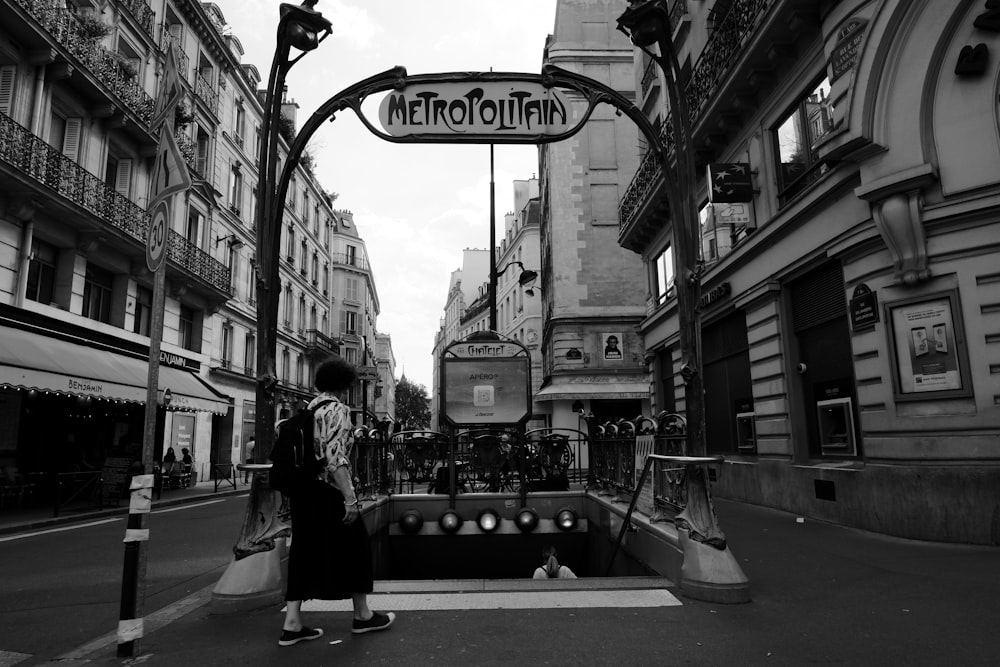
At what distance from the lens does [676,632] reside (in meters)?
4.20

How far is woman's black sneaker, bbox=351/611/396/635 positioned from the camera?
168 inches

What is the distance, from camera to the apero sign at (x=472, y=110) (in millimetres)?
6078

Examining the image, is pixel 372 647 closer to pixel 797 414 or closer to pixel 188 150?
pixel 797 414

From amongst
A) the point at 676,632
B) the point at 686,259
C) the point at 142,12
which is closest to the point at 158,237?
the point at 686,259

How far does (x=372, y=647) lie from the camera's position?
397cm

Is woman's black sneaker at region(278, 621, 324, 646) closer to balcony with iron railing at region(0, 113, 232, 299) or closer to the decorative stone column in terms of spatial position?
the decorative stone column

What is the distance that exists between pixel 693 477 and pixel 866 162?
18.7 ft

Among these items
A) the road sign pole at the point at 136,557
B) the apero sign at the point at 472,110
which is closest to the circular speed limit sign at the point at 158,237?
the road sign pole at the point at 136,557

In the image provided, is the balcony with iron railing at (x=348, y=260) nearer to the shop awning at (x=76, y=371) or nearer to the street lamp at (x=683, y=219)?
the shop awning at (x=76, y=371)

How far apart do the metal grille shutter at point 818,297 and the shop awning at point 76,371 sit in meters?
14.4

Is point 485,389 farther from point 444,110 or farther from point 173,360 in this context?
point 173,360

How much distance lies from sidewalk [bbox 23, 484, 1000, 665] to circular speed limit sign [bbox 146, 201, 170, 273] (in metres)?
2.49

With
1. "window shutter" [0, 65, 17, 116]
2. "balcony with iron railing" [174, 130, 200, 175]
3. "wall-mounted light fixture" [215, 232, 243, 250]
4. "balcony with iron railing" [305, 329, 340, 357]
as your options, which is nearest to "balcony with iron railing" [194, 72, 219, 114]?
"balcony with iron railing" [174, 130, 200, 175]

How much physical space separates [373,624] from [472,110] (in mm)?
4450
